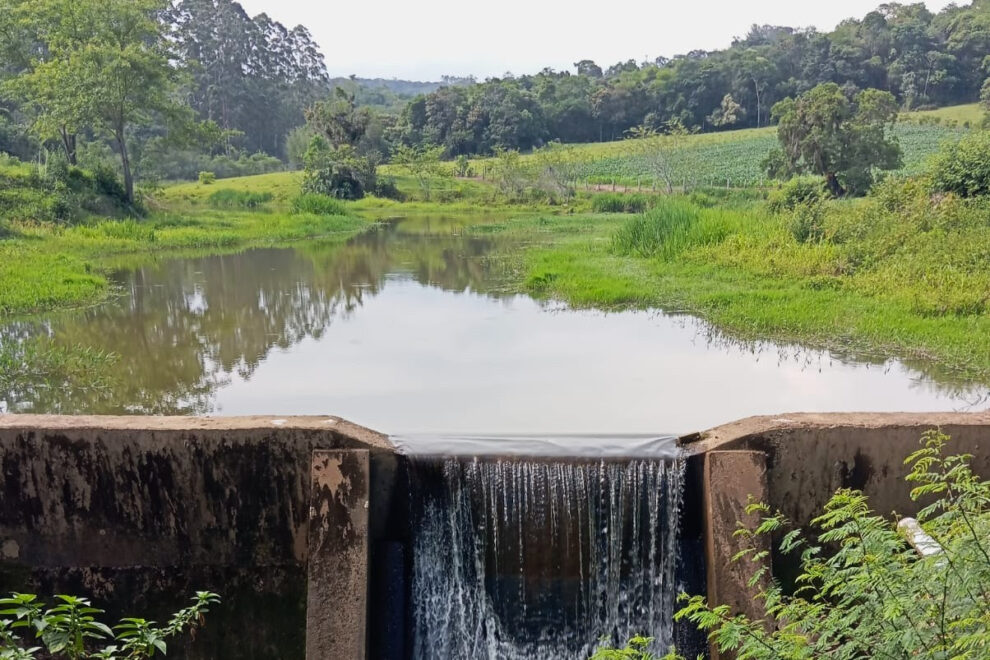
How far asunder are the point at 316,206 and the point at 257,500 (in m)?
24.6

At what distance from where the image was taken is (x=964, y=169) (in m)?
12.9

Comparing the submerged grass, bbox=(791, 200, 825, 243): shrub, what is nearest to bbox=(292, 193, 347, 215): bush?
bbox=(791, 200, 825, 243): shrub

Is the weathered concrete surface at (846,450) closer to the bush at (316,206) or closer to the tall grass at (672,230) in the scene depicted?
the tall grass at (672,230)

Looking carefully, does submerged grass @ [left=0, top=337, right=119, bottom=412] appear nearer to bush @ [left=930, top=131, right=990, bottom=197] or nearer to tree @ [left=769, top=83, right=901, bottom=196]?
bush @ [left=930, top=131, right=990, bottom=197]

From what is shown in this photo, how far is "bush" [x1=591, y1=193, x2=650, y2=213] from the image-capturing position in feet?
100

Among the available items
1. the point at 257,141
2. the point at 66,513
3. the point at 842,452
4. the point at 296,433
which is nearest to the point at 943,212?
the point at 842,452

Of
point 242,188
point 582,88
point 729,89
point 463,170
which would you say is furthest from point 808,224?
point 582,88

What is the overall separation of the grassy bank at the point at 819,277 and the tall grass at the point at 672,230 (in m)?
0.03

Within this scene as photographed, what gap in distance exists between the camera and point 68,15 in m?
22.7

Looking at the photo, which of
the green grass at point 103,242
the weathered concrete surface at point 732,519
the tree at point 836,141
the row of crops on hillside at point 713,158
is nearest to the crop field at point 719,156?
the row of crops on hillside at point 713,158

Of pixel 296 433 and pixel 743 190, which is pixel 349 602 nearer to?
pixel 296 433

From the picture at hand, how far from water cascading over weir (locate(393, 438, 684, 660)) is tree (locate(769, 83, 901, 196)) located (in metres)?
23.5

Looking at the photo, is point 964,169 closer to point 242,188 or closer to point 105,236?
point 105,236

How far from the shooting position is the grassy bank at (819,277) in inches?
314
